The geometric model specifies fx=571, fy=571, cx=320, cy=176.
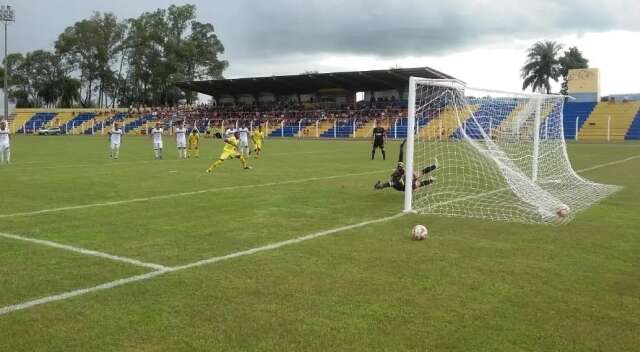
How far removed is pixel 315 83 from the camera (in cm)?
6066

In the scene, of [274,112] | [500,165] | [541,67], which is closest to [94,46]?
[274,112]

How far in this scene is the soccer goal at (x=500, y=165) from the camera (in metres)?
9.94

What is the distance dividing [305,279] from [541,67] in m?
81.0

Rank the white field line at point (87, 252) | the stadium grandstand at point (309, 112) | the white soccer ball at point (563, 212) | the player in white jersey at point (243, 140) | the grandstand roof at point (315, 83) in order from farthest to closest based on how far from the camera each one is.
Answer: the grandstand roof at point (315, 83) < the stadium grandstand at point (309, 112) < the player in white jersey at point (243, 140) < the white soccer ball at point (563, 212) < the white field line at point (87, 252)

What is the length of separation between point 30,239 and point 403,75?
156 feet

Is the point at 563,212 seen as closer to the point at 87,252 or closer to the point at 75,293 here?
the point at 87,252

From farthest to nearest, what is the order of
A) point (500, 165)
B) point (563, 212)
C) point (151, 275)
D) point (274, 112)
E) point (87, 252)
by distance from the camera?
point (274, 112), point (500, 165), point (563, 212), point (87, 252), point (151, 275)

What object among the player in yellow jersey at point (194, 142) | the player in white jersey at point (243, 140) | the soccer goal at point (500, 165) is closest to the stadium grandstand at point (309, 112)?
the player in yellow jersey at point (194, 142)

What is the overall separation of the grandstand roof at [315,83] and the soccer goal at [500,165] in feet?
109

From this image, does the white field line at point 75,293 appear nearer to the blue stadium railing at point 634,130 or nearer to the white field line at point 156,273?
the white field line at point 156,273

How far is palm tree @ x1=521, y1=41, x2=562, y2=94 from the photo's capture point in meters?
77.7

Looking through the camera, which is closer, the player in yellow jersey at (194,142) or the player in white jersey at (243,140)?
the player in white jersey at (243,140)

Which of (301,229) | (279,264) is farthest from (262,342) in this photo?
(301,229)

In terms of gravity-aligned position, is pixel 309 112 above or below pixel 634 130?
above
